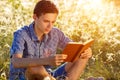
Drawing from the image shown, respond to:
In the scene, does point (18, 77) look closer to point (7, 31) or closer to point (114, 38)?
point (7, 31)

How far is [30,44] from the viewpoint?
19.6ft

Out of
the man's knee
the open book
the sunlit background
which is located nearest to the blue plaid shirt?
the man's knee

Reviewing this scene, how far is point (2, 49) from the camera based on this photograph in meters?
7.54

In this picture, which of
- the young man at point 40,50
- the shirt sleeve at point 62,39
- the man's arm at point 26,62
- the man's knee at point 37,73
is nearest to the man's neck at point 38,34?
the young man at point 40,50

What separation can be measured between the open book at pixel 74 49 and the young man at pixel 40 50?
16cm

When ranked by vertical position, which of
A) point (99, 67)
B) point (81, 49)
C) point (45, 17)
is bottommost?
point (99, 67)

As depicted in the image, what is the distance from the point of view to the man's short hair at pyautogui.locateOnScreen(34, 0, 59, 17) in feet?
18.9

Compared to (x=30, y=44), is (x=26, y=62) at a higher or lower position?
lower

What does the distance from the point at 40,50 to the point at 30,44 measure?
15 cm

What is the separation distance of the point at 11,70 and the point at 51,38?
576 millimetres

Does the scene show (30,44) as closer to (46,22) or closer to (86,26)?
(46,22)

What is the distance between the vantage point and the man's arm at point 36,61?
17.7 ft

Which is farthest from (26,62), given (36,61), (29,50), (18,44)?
(29,50)

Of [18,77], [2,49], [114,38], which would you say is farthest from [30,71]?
[114,38]
